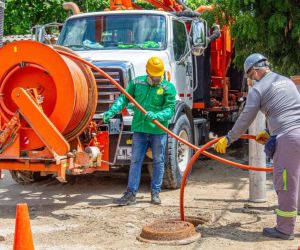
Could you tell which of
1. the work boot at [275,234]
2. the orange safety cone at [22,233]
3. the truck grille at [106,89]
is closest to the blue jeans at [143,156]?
the truck grille at [106,89]

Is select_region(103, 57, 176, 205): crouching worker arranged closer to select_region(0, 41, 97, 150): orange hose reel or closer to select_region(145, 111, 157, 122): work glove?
select_region(145, 111, 157, 122): work glove

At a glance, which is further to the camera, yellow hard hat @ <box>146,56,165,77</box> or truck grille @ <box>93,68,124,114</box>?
truck grille @ <box>93,68,124,114</box>

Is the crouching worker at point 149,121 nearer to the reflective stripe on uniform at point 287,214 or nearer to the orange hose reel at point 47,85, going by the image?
the orange hose reel at point 47,85

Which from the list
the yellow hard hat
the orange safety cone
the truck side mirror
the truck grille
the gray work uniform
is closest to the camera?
the orange safety cone

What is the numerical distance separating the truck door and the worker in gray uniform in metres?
3.57

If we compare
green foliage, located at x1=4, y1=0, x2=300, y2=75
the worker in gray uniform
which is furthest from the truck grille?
the worker in gray uniform

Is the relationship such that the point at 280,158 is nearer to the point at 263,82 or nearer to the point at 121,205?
the point at 263,82

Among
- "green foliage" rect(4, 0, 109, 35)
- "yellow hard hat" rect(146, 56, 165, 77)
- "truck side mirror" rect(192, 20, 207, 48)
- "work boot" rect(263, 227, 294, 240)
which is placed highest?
"green foliage" rect(4, 0, 109, 35)

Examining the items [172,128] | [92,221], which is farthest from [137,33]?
[92,221]

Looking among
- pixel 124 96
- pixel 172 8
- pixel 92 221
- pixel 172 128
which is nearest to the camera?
pixel 92 221

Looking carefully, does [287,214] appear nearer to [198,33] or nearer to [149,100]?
[149,100]

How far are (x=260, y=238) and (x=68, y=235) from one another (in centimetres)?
203

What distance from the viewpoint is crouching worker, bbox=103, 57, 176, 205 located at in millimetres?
7816

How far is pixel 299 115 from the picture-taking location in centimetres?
605
